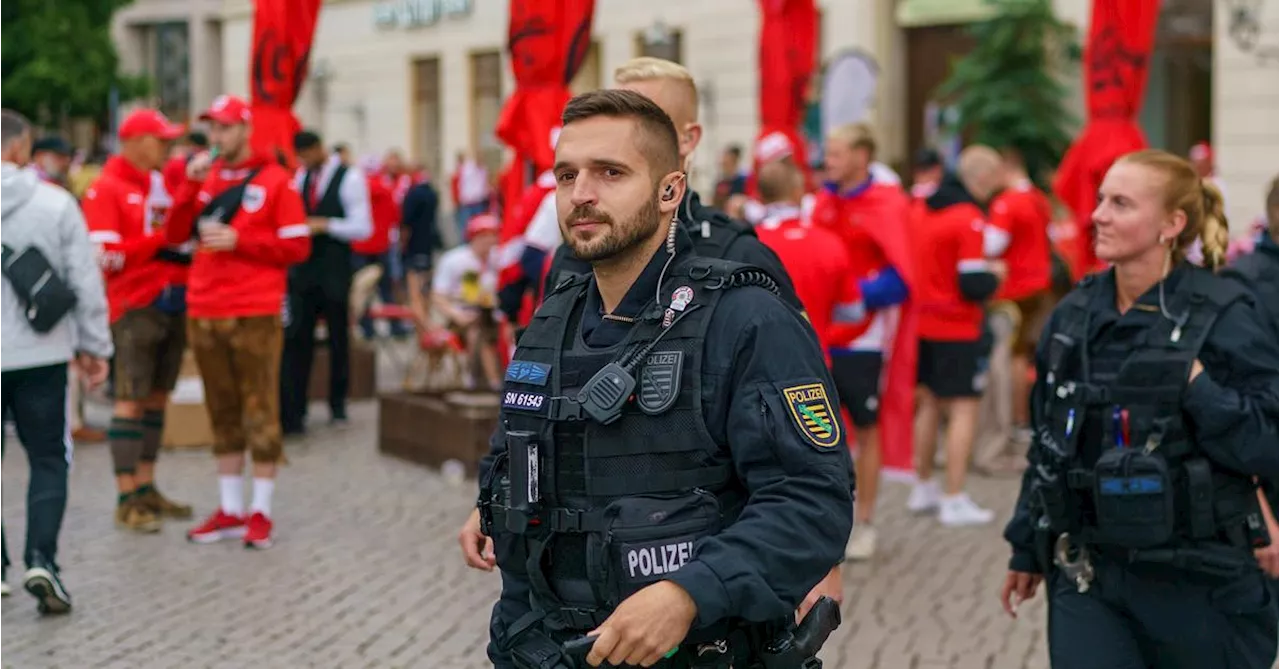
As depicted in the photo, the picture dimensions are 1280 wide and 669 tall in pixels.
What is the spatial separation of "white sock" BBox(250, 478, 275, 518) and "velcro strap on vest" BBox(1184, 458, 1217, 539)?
5297mm

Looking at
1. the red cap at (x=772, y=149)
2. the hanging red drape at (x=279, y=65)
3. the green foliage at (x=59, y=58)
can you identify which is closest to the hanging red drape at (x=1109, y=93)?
the red cap at (x=772, y=149)

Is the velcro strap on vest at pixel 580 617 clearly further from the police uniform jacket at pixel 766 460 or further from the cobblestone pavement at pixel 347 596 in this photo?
the cobblestone pavement at pixel 347 596

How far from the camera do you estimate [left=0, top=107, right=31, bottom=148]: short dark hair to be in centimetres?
741

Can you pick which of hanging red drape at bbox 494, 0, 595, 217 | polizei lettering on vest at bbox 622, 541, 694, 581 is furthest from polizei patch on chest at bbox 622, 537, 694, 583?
hanging red drape at bbox 494, 0, 595, 217

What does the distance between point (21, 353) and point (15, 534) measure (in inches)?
80.4

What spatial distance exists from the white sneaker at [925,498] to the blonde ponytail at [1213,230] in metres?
5.20

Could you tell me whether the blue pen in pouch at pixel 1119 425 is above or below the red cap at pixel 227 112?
below

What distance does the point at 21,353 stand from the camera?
6.81 m

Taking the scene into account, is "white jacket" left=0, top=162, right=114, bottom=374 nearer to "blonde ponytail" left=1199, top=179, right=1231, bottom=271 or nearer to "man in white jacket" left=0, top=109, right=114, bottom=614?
"man in white jacket" left=0, top=109, right=114, bottom=614

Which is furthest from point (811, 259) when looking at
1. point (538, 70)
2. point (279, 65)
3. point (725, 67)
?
point (725, 67)

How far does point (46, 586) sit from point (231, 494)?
5.98 feet

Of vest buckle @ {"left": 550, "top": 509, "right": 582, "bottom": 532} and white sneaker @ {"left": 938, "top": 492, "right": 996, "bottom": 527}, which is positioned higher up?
vest buckle @ {"left": 550, "top": 509, "right": 582, "bottom": 532}

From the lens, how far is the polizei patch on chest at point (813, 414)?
2959 mm

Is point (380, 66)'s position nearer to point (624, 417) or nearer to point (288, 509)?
point (288, 509)
